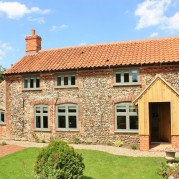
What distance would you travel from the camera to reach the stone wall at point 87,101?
19.5 metres

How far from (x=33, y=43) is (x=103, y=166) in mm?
16060

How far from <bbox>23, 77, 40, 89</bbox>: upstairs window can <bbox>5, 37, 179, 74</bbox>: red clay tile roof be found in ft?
2.48

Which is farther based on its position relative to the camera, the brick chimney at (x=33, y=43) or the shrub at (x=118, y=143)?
the brick chimney at (x=33, y=43)

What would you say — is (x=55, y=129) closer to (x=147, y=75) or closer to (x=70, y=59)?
(x=70, y=59)

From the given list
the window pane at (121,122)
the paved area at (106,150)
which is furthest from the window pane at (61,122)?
the window pane at (121,122)

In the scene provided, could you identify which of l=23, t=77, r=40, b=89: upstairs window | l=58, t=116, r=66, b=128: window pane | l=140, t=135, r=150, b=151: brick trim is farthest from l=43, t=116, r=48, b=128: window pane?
l=140, t=135, r=150, b=151: brick trim

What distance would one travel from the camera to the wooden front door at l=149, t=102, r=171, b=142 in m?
19.6

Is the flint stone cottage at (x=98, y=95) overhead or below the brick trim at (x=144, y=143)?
overhead

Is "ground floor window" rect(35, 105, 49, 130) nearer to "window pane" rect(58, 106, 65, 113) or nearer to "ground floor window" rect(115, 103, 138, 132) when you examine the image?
"window pane" rect(58, 106, 65, 113)

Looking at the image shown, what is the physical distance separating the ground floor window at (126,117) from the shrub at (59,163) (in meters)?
8.92

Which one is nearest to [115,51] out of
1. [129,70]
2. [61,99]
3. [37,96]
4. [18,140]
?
[129,70]

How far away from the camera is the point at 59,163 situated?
10.7 meters

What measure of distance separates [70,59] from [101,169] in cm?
1137

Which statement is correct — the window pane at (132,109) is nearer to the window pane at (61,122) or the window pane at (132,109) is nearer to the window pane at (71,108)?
the window pane at (71,108)
